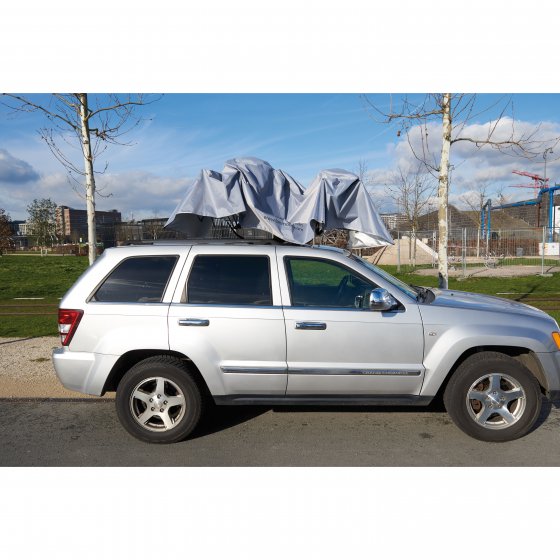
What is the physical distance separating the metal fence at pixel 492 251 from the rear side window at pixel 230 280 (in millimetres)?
17332

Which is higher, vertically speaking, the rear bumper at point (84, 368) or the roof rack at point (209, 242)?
the roof rack at point (209, 242)

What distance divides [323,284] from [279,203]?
1092 millimetres

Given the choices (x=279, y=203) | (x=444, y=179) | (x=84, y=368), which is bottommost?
(x=84, y=368)

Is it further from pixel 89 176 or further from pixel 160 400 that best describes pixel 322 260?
pixel 89 176

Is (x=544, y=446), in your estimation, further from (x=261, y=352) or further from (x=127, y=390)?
(x=127, y=390)

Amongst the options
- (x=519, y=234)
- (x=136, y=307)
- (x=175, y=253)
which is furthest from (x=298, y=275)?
(x=519, y=234)

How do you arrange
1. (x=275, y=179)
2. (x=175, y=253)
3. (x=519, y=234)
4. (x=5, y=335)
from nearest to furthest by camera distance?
1. (x=175, y=253)
2. (x=275, y=179)
3. (x=5, y=335)
4. (x=519, y=234)

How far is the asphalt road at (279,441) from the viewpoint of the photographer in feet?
11.9

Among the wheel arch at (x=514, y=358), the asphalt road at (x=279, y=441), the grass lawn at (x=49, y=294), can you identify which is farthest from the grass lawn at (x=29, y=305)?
the wheel arch at (x=514, y=358)

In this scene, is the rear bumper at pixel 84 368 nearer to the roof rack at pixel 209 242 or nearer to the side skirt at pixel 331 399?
the side skirt at pixel 331 399

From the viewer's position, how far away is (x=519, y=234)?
29.4 meters

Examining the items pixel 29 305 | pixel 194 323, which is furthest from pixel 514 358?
pixel 29 305

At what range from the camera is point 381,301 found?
3828 mm

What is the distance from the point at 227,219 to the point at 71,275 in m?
16.7
